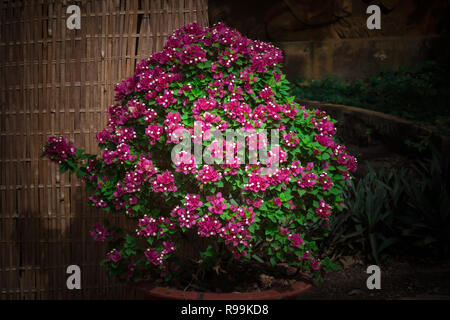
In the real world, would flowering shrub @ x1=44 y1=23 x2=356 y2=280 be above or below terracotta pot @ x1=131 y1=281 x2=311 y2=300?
above

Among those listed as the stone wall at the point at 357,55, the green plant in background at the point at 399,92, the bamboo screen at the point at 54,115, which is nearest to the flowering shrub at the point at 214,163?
the bamboo screen at the point at 54,115

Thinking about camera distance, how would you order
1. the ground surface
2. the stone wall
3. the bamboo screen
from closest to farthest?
1. the bamboo screen
2. the ground surface
3. the stone wall

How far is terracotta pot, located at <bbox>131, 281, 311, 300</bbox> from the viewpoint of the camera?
2.47 m

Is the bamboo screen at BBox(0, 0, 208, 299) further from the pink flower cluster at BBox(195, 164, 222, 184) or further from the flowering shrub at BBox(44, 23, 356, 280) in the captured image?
the pink flower cluster at BBox(195, 164, 222, 184)

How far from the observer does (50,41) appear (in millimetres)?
3492

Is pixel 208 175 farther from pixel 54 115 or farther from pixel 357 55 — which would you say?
pixel 357 55

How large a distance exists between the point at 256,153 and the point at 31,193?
208 cm

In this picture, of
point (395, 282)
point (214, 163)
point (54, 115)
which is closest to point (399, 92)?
point (395, 282)

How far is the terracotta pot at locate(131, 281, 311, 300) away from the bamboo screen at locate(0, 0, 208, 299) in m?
1.02

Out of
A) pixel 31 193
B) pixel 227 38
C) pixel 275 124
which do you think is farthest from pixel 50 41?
pixel 275 124

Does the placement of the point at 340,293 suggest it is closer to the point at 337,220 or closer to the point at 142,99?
the point at 337,220

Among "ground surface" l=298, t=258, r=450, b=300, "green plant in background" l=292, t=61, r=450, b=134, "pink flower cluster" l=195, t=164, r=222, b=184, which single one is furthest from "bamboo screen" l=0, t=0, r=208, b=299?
"green plant in background" l=292, t=61, r=450, b=134

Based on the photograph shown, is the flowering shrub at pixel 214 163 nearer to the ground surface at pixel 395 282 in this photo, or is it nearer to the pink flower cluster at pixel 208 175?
the pink flower cluster at pixel 208 175

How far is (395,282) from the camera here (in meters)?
3.70
